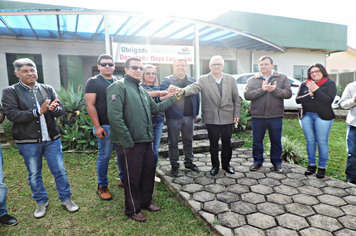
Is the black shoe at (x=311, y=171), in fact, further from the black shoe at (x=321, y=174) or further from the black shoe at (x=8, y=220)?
the black shoe at (x=8, y=220)

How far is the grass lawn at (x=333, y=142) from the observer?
417cm

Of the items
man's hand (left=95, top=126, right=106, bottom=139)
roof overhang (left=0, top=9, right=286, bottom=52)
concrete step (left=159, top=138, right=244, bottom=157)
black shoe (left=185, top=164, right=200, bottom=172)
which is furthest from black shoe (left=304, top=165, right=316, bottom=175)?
roof overhang (left=0, top=9, right=286, bottom=52)

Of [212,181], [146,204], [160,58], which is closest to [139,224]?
[146,204]

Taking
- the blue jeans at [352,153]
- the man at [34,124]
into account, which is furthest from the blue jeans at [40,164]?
the blue jeans at [352,153]

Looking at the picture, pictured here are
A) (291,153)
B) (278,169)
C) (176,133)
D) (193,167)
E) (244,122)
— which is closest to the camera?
(176,133)

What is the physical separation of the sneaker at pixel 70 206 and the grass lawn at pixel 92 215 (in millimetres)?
54

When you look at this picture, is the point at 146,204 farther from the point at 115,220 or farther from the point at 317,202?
the point at 317,202

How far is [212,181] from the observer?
144 inches

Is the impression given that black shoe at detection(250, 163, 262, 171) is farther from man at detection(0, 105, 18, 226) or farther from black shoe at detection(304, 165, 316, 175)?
man at detection(0, 105, 18, 226)

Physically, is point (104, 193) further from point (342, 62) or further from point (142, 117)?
point (342, 62)

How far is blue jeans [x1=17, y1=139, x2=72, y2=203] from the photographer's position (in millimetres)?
2705

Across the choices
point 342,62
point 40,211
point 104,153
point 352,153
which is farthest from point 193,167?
point 342,62

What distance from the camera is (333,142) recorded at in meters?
5.93

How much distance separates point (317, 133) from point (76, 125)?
504 centimetres
